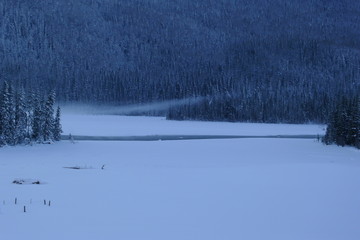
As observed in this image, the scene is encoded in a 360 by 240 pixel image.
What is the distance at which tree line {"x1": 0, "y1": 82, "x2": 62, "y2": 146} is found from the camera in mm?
→ 53938

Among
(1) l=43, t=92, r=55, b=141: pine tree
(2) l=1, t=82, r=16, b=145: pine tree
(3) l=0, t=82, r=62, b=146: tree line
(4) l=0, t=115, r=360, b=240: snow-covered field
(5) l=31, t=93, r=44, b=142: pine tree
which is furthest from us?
(5) l=31, t=93, r=44, b=142: pine tree

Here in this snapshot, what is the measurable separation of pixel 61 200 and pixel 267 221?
29.0 ft

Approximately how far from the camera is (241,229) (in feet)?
47.9

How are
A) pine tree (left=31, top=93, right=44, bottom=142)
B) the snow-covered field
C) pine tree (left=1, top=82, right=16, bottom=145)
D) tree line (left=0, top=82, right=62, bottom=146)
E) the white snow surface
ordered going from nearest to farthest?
the snow-covered field, pine tree (left=1, top=82, right=16, bottom=145), tree line (left=0, top=82, right=62, bottom=146), pine tree (left=31, top=93, right=44, bottom=142), the white snow surface

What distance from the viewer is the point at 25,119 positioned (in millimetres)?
56656

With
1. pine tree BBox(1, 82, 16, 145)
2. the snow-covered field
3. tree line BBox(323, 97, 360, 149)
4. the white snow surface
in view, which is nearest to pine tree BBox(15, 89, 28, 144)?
pine tree BBox(1, 82, 16, 145)

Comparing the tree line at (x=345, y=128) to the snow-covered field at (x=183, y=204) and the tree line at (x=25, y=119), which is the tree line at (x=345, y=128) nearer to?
the snow-covered field at (x=183, y=204)

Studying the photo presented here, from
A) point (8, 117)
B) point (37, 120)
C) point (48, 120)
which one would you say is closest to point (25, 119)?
point (37, 120)

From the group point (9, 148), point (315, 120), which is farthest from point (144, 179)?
point (315, 120)

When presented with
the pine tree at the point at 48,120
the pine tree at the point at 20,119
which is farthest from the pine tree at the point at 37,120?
the pine tree at the point at 20,119

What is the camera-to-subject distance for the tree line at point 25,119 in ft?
177

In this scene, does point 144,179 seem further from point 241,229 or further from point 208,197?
point 241,229

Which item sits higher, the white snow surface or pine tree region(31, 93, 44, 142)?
pine tree region(31, 93, 44, 142)

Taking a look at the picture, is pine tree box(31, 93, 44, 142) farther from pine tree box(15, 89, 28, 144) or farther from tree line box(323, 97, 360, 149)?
tree line box(323, 97, 360, 149)
